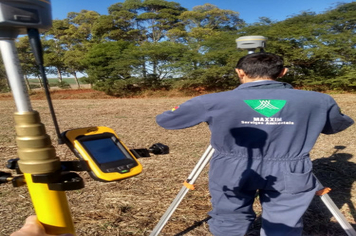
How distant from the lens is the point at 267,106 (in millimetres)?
1745

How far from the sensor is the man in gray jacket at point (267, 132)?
1.76m

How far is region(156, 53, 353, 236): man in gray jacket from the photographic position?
1.76m

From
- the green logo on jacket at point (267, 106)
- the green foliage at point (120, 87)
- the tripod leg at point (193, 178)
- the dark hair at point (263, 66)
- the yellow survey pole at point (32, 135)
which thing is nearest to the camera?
the yellow survey pole at point (32, 135)

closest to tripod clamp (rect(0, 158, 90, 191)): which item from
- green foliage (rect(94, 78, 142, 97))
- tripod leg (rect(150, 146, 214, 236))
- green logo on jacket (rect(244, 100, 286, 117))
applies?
green logo on jacket (rect(244, 100, 286, 117))

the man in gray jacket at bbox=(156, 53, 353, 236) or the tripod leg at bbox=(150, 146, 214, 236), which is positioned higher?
the man in gray jacket at bbox=(156, 53, 353, 236)

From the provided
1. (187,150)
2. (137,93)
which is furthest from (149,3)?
(187,150)

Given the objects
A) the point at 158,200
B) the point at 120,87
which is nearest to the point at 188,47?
the point at 120,87

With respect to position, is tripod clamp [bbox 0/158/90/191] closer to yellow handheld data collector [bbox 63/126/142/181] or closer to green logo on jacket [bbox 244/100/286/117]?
yellow handheld data collector [bbox 63/126/142/181]

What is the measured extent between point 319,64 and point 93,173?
2329cm

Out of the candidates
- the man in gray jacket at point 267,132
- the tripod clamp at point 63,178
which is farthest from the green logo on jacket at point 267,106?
the tripod clamp at point 63,178

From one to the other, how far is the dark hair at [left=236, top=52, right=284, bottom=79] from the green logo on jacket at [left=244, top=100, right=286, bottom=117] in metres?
0.22

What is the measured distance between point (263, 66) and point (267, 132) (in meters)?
0.43

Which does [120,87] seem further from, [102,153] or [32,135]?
[32,135]

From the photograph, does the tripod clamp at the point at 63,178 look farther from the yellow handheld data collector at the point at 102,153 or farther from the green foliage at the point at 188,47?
the green foliage at the point at 188,47
